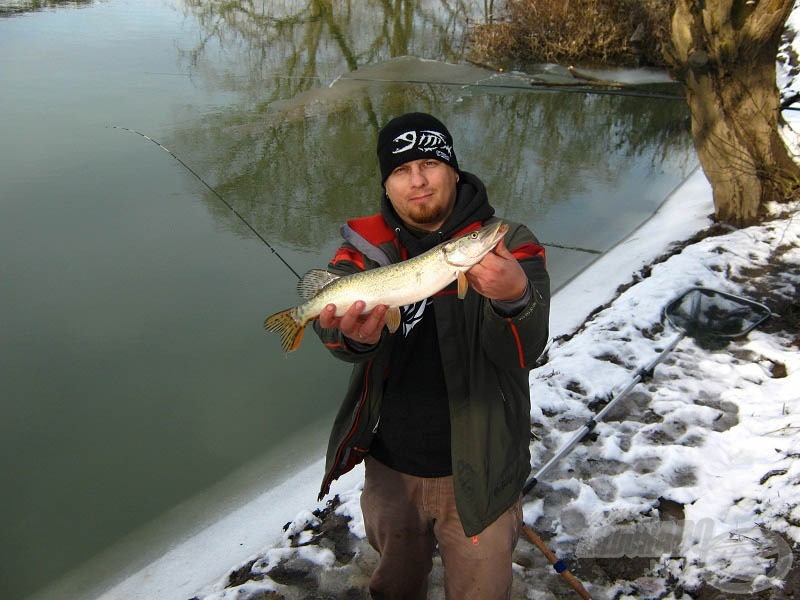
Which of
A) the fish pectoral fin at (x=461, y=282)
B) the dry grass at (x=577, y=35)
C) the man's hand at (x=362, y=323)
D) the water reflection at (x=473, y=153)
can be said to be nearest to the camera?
the fish pectoral fin at (x=461, y=282)

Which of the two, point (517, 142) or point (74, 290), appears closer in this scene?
point (74, 290)

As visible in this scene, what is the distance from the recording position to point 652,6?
50.0 feet

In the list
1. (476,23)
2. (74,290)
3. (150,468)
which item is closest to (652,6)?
(476,23)

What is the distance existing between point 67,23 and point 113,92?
20.0 ft

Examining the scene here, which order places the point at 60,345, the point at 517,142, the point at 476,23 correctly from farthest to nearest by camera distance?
the point at 476,23 < the point at 517,142 < the point at 60,345

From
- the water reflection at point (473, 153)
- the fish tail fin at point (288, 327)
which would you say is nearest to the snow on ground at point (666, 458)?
the fish tail fin at point (288, 327)

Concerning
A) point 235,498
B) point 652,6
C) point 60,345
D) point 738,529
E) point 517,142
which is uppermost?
point 652,6

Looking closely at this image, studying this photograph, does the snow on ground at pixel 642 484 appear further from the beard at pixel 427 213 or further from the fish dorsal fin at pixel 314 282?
the beard at pixel 427 213

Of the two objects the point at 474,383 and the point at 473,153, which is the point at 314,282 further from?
the point at 473,153

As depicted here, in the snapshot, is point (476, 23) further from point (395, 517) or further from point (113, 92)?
point (395, 517)

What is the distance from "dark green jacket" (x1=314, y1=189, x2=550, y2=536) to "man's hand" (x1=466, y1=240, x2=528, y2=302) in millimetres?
112

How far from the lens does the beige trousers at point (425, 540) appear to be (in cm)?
234

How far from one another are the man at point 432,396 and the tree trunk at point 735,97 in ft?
17.5

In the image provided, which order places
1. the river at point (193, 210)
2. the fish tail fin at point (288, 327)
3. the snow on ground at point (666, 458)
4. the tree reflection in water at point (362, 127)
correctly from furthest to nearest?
the tree reflection in water at point (362, 127), the river at point (193, 210), the snow on ground at point (666, 458), the fish tail fin at point (288, 327)
